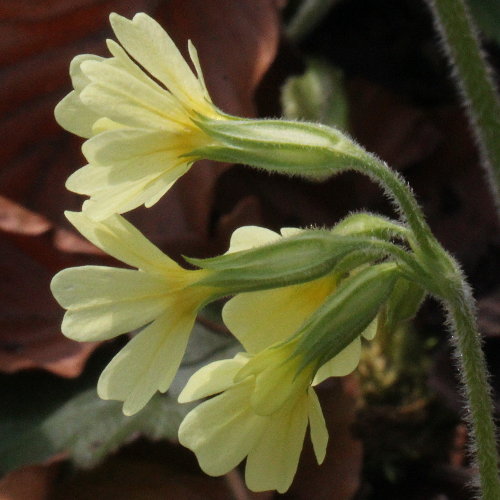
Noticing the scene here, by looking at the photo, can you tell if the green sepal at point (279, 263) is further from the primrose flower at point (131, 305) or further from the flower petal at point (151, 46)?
the flower petal at point (151, 46)

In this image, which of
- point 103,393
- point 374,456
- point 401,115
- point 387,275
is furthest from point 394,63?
point 103,393

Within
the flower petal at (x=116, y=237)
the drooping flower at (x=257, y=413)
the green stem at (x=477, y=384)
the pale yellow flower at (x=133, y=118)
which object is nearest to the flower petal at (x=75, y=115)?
the pale yellow flower at (x=133, y=118)

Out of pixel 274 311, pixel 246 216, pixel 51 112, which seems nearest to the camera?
pixel 274 311

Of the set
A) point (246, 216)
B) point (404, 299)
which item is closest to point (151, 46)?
point (404, 299)

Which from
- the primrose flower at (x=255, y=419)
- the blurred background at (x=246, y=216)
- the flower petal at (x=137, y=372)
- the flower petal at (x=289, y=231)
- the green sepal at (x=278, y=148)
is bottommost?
the blurred background at (x=246, y=216)

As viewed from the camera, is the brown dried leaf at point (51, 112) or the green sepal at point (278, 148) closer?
the green sepal at point (278, 148)

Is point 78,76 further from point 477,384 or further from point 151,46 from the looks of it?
point 477,384
